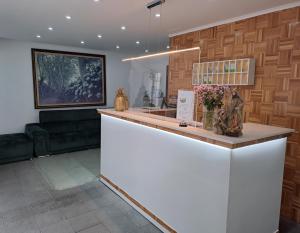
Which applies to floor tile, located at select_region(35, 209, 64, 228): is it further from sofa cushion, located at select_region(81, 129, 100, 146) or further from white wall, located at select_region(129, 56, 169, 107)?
white wall, located at select_region(129, 56, 169, 107)


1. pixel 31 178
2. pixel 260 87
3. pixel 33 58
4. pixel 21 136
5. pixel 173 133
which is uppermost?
pixel 33 58

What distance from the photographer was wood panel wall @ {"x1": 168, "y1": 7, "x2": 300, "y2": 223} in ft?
9.30

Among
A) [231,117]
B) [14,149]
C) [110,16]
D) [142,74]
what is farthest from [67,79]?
[231,117]

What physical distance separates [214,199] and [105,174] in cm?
225

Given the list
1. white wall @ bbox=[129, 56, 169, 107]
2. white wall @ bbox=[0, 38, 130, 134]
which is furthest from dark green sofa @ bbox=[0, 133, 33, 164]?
white wall @ bbox=[129, 56, 169, 107]

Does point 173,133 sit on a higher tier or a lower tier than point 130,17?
lower

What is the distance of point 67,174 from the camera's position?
13.7 feet

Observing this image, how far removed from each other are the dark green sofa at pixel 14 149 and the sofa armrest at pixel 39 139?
12 cm

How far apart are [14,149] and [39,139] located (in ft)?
1.71

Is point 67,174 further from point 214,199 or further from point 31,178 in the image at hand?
point 214,199

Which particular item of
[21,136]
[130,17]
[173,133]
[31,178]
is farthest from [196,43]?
[21,136]

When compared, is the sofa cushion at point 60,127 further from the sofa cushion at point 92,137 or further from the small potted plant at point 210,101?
the small potted plant at point 210,101

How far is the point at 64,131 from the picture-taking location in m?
5.78

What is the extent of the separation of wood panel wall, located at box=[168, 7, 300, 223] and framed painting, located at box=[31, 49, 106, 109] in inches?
161
